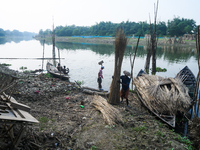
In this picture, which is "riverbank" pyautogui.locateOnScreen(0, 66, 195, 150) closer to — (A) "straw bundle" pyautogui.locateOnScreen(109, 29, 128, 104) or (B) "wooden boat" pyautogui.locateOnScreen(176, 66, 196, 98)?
(A) "straw bundle" pyautogui.locateOnScreen(109, 29, 128, 104)

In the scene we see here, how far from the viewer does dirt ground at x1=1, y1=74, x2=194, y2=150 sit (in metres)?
3.89

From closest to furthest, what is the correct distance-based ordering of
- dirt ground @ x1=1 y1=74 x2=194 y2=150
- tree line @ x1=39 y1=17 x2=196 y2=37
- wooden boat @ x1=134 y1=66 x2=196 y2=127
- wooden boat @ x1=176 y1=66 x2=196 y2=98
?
1. dirt ground @ x1=1 y1=74 x2=194 y2=150
2. wooden boat @ x1=134 y1=66 x2=196 y2=127
3. wooden boat @ x1=176 y1=66 x2=196 y2=98
4. tree line @ x1=39 y1=17 x2=196 y2=37

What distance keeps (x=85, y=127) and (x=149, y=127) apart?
2.11 metres

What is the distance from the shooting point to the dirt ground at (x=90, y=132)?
3895 mm

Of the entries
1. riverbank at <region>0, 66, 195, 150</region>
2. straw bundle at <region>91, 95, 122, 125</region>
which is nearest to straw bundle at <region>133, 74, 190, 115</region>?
riverbank at <region>0, 66, 195, 150</region>

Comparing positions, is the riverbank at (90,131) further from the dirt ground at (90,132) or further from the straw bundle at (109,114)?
the straw bundle at (109,114)

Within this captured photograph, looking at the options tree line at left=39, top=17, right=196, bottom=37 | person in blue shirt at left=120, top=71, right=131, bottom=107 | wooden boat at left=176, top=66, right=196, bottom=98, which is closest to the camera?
person in blue shirt at left=120, top=71, right=131, bottom=107

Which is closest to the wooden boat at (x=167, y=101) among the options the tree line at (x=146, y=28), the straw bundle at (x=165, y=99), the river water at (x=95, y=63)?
the straw bundle at (x=165, y=99)

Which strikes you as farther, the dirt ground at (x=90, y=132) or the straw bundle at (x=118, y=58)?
the straw bundle at (x=118, y=58)

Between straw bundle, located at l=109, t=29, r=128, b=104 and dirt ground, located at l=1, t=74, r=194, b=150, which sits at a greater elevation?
straw bundle, located at l=109, t=29, r=128, b=104

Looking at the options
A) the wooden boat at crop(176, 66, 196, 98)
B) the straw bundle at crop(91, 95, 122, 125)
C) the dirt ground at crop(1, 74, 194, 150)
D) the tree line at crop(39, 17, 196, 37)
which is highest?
the tree line at crop(39, 17, 196, 37)

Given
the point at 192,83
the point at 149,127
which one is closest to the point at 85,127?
the point at 149,127

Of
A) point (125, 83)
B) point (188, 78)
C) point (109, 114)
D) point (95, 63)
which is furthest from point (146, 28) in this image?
point (109, 114)

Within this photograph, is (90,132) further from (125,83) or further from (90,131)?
(125,83)
